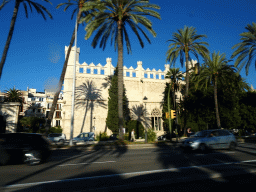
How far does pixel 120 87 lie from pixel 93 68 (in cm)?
2117

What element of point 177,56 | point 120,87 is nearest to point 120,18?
point 120,87

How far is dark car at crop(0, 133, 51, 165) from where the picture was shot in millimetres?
8234

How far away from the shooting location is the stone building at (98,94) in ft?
119

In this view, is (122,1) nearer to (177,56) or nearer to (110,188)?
(177,56)

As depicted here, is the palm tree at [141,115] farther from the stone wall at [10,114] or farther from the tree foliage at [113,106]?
the stone wall at [10,114]

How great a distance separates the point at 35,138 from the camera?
8977mm

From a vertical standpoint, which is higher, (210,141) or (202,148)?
(210,141)

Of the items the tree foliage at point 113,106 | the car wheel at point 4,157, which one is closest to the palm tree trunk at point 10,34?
the car wheel at point 4,157

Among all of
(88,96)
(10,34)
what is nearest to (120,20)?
(10,34)

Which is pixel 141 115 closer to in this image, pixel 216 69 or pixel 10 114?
pixel 216 69

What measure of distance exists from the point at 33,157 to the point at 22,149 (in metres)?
0.57

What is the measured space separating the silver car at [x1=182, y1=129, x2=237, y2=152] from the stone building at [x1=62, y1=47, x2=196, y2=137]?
19979 millimetres

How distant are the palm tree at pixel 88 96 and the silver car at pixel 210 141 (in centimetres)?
2682

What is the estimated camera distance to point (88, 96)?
3744 centimetres
